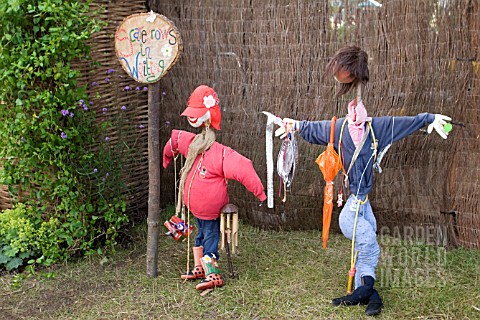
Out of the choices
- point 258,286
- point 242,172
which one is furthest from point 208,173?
point 258,286

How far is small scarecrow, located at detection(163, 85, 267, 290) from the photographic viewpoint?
3.81m

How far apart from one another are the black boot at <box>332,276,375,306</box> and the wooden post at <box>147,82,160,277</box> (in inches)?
52.5

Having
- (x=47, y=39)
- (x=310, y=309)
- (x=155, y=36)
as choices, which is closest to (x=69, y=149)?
(x=47, y=39)

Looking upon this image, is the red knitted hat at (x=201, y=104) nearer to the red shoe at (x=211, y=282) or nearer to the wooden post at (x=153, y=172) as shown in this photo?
the wooden post at (x=153, y=172)

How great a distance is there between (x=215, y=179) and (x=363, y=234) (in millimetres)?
1043

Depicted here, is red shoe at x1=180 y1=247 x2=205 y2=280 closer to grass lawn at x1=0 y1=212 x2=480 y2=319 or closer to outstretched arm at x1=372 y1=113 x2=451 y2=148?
grass lawn at x1=0 y1=212 x2=480 y2=319

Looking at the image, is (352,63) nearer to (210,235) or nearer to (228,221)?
(228,221)

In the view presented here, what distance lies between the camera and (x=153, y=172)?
396cm

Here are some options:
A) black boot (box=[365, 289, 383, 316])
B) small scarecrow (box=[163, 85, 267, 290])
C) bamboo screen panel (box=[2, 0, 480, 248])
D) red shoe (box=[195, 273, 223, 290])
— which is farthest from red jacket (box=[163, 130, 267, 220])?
bamboo screen panel (box=[2, 0, 480, 248])

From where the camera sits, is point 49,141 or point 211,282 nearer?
point 211,282

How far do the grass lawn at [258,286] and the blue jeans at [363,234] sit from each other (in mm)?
288

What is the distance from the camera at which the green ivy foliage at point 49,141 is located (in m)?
3.98

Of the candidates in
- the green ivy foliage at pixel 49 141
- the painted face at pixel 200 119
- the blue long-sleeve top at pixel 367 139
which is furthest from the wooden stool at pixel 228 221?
the green ivy foliage at pixel 49 141

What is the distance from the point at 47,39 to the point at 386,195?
2.85m
